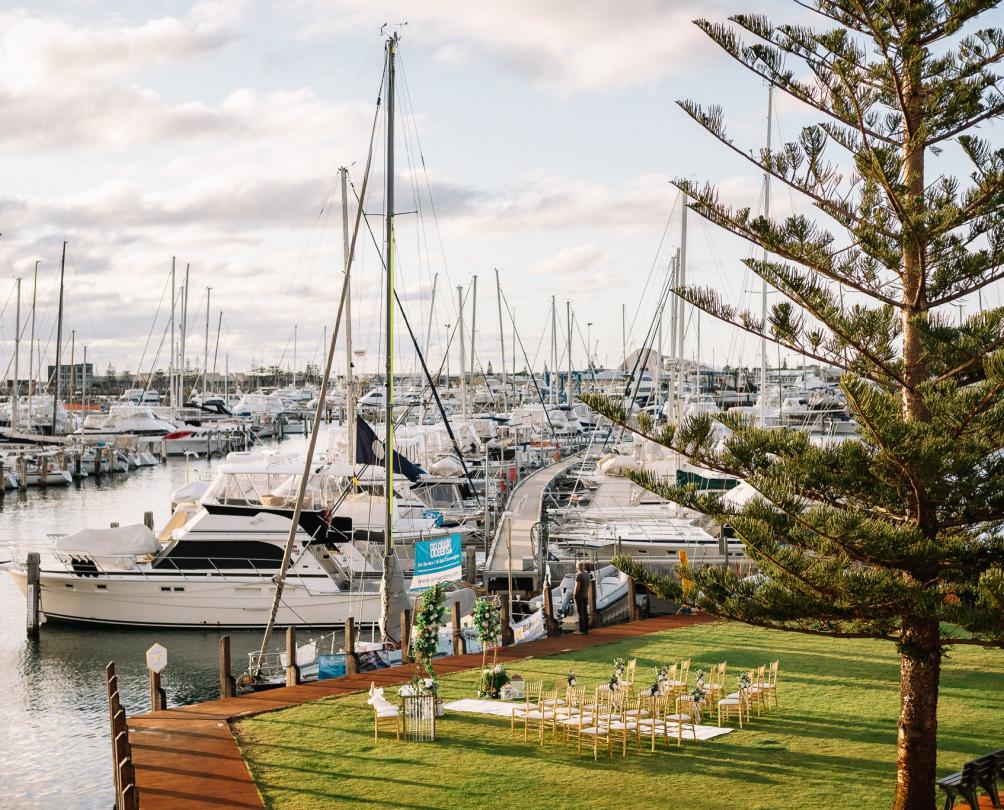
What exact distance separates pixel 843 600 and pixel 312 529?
17.2m

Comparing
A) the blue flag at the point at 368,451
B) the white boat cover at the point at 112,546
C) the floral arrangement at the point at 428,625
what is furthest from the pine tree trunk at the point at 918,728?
the white boat cover at the point at 112,546

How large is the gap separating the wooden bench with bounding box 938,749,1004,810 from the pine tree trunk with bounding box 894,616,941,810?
16 cm

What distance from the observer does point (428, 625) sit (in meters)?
15.2

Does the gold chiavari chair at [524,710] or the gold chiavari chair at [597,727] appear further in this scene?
the gold chiavari chair at [524,710]

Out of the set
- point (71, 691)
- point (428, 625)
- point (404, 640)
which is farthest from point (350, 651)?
point (71, 691)

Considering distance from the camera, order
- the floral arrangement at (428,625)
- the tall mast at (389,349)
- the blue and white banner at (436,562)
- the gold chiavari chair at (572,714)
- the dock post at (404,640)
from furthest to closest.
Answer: the blue and white banner at (436,562) < the tall mast at (389,349) < the dock post at (404,640) < the floral arrangement at (428,625) < the gold chiavari chair at (572,714)

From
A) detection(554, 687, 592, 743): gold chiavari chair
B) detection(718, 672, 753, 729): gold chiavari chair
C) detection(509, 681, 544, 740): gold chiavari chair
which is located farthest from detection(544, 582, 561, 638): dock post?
detection(554, 687, 592, 743): gold chiavari chair

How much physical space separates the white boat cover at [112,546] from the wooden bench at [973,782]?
20.2m

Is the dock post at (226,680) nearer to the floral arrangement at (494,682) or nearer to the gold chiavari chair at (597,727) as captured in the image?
the floral arrangement at (494,682)

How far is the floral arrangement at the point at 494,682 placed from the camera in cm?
1573

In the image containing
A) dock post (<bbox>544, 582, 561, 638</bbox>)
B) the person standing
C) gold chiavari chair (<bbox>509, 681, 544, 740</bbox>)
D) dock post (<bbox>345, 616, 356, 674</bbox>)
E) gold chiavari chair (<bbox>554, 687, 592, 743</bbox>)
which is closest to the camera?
gold chiavari chair (<bbox>554, 687, 592, 743</bbox>)

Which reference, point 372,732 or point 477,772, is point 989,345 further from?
point 372,732

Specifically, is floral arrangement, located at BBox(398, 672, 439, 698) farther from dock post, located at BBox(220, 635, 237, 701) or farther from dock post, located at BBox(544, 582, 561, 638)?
dock post, located at BBox(544, 582, 561, 638)

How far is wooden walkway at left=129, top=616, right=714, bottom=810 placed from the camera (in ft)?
39.0
